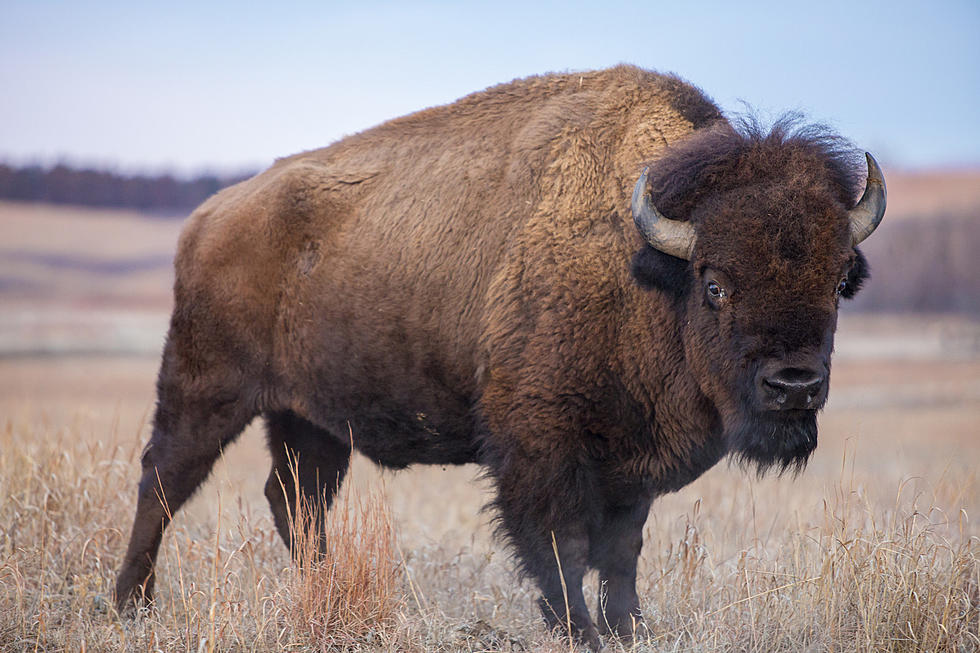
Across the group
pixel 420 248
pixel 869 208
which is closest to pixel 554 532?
pixel 420 248

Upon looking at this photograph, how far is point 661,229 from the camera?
156 inches

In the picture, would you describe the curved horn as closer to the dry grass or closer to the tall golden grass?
the dry grass

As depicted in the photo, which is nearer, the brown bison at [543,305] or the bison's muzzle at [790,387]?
Result: the bison's muzzle at [790,387]

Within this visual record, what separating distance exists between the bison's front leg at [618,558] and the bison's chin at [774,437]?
0.67 m

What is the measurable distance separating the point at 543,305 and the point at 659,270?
0.60m

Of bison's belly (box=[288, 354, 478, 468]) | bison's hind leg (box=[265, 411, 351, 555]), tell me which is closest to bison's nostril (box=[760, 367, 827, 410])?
bison's belly (box=[288, 354, 478, 468])

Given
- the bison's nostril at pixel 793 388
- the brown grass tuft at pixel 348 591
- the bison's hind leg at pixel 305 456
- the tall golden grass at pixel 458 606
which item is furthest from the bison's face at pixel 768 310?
the bison's hind leg at pixel 305 456

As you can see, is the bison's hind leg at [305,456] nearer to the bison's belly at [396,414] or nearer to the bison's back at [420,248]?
the bison's back at [420,248]

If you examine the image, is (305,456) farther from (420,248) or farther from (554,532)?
(554,532)

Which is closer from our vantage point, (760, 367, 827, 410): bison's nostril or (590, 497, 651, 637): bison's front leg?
A: (760, 367, 827, 410): bison's nostril

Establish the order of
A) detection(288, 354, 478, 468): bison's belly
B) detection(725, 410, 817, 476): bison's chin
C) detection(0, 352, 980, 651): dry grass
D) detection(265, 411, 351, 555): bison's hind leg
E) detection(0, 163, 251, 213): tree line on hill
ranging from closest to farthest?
detection(725, 410, 817, 476): bison's chin, detection(0, 352, 980, 651): dry grass, detection(288, 354, 478, 468): bison's belly, detection(265, 411, 351, 555): bison's hind leg, detection(0, 163, 251, 213): tree line on hill

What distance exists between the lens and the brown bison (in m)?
3.82

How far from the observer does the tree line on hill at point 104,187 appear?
55.8 feet

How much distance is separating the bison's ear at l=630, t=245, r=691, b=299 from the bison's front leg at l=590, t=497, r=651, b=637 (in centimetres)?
116
